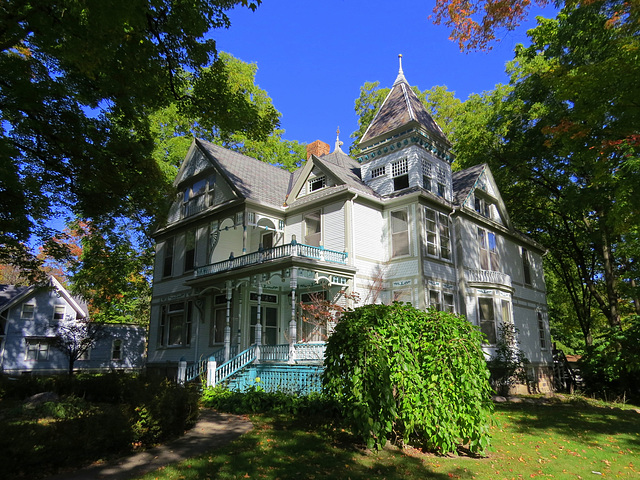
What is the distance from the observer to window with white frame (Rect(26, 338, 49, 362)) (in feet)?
109

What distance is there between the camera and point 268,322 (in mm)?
20047

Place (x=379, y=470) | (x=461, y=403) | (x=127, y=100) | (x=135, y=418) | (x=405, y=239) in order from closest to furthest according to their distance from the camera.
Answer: (x=379, y=470), (x=461, y=403), (x=135, y=418), (x=127, y=100), (x=405, y=239)

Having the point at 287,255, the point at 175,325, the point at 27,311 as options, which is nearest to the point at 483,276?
the point at 287,255

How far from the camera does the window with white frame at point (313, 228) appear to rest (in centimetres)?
1995

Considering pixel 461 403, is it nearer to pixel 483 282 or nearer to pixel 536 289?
pixel 483 282

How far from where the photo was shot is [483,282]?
2028 centimetres

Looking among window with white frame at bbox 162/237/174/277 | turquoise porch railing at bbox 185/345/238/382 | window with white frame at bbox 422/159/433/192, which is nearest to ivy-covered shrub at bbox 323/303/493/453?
turquoise porch railing at bbox 185/345/238/382

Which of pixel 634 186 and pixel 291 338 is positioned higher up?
pixel 634 186

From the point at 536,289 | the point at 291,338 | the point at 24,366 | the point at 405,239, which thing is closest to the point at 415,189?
the point at 405,239

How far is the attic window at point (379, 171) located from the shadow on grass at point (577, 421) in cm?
1123

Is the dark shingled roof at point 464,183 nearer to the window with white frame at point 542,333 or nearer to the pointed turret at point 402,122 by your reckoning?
the pointed turret at point 402,122

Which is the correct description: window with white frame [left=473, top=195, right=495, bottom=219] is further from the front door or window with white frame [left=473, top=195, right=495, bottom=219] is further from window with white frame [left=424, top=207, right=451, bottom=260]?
the front door

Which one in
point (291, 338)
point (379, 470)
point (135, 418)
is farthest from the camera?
point (291, 338)

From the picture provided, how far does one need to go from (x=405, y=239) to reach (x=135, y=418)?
13482mm
